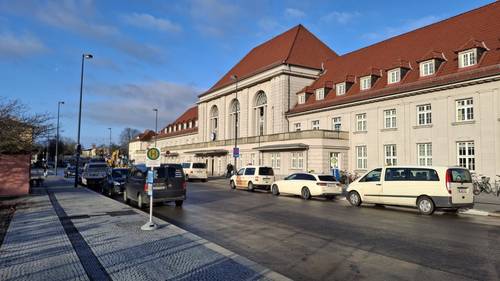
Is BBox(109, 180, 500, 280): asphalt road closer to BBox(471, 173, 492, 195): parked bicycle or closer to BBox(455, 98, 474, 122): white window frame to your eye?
BBox(471, 173, 492, 195): parked bicycle

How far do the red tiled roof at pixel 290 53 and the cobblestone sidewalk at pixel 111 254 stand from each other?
39875 mm

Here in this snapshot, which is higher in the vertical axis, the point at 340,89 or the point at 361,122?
the point at 340,89

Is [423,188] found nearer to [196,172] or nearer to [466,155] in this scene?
[466,155]

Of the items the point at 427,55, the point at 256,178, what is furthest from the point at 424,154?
the point at 256,178

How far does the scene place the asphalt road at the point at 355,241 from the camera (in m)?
6.76

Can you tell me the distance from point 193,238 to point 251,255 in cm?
173

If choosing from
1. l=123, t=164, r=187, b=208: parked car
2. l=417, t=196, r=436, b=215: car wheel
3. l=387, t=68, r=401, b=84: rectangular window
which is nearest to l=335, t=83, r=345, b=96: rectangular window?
l=387, t=68, r=401, b=84: rectangular window

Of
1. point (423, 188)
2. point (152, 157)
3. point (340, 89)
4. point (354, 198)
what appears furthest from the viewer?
point (340, 89)

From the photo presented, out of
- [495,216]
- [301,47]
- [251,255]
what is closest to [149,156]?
[251,255]

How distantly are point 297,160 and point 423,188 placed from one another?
24001 mm

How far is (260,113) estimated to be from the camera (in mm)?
53656

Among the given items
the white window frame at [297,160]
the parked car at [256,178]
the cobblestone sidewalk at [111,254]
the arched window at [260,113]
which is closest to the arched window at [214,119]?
the arched window at [260,113]

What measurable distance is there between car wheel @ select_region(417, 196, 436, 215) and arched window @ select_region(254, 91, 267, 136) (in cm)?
3754

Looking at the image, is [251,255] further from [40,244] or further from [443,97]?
[443,97]
